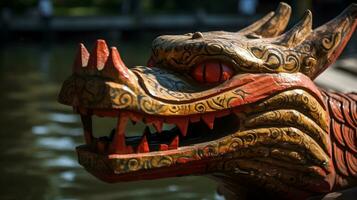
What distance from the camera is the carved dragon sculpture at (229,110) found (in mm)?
2510

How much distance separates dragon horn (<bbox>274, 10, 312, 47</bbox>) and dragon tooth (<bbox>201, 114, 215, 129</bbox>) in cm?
44

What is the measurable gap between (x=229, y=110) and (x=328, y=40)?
0.53 m

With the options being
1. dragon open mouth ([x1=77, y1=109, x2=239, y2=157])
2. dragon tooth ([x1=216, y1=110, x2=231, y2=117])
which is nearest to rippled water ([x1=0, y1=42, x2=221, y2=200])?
dragon open mouth ([x1=77, y1=109, x2=239, y2=157])

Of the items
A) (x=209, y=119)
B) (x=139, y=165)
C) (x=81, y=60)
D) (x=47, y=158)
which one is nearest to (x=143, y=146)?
(x=139, y=165)

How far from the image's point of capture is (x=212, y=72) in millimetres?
2688

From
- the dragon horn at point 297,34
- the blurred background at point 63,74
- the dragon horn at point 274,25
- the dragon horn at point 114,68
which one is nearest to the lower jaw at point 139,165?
the dragon horn at point 114,68

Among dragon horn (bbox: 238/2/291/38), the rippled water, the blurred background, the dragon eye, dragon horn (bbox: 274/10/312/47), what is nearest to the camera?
the dragon eye

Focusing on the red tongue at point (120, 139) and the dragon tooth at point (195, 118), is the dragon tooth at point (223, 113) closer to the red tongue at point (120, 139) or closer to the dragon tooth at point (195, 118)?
the dragon tooth at point (195, 118)

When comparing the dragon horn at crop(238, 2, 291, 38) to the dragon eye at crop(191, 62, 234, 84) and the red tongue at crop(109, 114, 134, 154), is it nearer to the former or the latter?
the dragon eye at crop(191, 62, 234, 84)

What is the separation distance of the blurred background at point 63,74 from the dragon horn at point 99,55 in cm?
226

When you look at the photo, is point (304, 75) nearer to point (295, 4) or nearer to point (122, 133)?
point (122, 133)

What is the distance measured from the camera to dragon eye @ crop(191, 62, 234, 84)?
2684mm

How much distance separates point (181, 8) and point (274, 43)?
2803cm

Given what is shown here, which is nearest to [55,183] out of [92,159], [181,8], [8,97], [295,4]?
[92,159]
